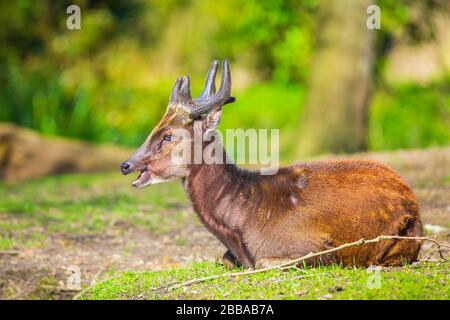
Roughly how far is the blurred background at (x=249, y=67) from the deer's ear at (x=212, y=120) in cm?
802

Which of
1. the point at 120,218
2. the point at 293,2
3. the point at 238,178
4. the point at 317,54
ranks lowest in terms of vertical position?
the point at 120,218

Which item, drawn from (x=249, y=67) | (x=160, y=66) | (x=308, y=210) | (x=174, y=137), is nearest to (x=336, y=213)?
(x=308, y=210)

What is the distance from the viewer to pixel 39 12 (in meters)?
21.7

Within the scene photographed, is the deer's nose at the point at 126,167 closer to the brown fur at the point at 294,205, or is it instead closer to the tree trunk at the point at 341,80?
the brown fur at the point at 294,205

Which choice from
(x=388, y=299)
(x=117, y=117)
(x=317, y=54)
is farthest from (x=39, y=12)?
(x=388, y=299)

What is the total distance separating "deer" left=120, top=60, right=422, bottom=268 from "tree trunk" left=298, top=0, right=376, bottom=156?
310 inches

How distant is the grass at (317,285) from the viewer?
629 centimetres

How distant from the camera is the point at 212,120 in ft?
24.2

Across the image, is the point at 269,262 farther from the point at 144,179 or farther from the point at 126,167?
the point at 126,167

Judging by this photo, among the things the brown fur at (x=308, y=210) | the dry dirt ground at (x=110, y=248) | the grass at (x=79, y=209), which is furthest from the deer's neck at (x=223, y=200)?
the grass at (x=79, y=209)

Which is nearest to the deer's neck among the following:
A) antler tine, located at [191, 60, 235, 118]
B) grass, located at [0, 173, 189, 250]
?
antler tine, located at [191, 60, 235, 118]

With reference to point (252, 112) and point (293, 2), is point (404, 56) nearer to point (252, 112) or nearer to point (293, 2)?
point (252, 112)

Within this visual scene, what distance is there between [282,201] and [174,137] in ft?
3.34

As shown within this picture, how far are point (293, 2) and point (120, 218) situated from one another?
8446mm
